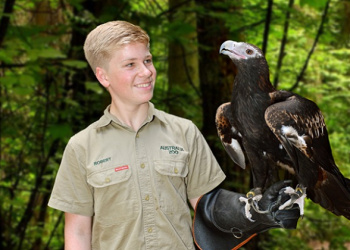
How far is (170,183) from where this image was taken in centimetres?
225

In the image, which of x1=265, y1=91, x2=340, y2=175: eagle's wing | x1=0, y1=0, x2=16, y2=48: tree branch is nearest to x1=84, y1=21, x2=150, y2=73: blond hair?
x1=265, y1=91, x2=340, y2=175: eagle's wing

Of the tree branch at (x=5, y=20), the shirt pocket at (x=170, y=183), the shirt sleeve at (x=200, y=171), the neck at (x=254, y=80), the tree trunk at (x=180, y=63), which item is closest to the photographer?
the neck at (x=254, y=80)

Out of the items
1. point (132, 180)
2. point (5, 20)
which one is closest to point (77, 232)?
point (132, 180)

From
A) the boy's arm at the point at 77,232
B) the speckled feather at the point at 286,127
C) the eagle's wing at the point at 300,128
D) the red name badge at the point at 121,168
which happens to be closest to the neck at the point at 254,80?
the speckled feather at the point at 286,127

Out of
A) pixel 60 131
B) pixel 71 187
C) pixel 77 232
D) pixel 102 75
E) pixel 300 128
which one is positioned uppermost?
pixel 102 75

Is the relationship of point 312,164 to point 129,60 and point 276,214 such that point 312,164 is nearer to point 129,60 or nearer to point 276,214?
point 276,214

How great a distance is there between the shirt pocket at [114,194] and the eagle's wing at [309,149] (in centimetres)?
74

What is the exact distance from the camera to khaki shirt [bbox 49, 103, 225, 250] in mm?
2199

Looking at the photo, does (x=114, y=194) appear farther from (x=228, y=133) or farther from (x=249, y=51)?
(x=249, y=51)

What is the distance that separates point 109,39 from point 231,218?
105 cm

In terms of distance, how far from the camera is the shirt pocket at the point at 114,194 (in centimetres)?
220

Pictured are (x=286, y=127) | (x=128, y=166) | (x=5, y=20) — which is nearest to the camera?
(x=286, y=127)

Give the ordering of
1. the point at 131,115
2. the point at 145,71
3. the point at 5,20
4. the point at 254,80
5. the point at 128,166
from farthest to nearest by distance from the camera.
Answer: the point at 5,20 → the point at 131,115 → the point at 128,166 → the point at 145,71 → the point at 254,80

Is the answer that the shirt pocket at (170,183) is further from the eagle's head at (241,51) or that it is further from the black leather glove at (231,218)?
the eagle's head at (241,51)
